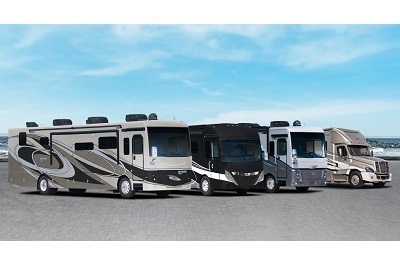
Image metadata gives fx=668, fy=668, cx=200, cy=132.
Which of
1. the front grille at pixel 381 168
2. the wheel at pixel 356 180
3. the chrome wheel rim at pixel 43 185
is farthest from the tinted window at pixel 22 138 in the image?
the front grille at pixel 381 168

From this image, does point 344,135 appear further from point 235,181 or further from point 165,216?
point 165,216

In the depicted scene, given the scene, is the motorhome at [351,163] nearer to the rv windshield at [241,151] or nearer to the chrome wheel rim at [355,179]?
the chrome wheel rim at [355,179]

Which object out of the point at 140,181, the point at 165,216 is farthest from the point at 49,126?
the point at 165,216

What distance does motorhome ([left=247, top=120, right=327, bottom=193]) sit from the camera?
2841 cm

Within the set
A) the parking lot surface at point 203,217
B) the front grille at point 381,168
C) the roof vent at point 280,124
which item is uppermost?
the roof vent at point 280,124

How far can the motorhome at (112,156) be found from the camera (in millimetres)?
24875

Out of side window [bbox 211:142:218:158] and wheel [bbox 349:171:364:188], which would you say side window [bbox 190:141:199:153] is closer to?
side window [bbox 211:142:218:158]

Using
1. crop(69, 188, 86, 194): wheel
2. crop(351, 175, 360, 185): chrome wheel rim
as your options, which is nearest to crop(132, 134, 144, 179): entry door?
crop(69, 188, 86, 194): wheel

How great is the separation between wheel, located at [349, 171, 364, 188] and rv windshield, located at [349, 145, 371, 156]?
1034 millimetres

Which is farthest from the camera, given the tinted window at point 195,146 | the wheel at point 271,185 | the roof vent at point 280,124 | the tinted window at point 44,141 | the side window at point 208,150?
the roof vent at point 280,124

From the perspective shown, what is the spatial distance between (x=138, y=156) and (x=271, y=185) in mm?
→ 6827

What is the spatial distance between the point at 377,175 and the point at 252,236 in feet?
64.5

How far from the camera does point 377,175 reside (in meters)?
32.1

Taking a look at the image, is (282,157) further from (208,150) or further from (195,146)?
(195,146)
